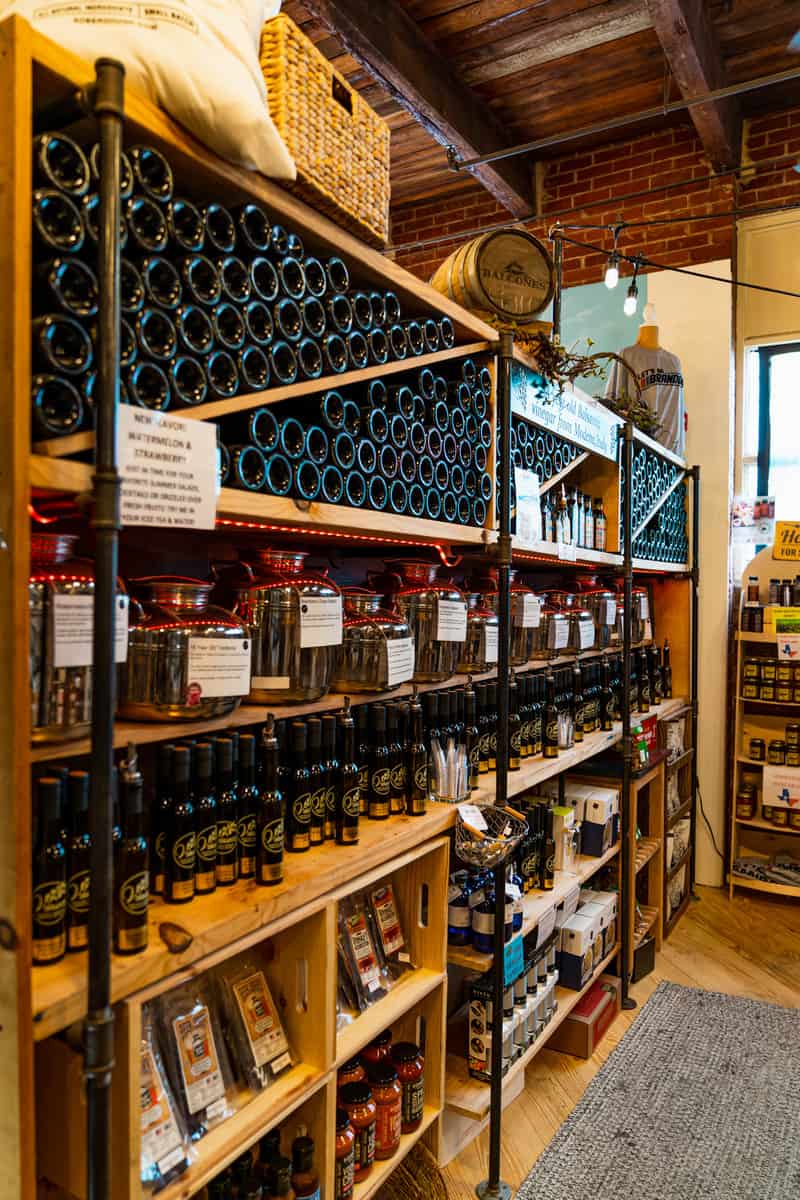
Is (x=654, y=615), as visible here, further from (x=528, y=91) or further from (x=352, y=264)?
(x=352, y=264)

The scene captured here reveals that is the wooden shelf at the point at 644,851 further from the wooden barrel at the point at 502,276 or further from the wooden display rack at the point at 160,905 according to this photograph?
the wooden barrel at the point at 502,276

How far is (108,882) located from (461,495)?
1321mm

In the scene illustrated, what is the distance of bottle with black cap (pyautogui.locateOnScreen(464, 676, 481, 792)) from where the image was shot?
90.7 inches

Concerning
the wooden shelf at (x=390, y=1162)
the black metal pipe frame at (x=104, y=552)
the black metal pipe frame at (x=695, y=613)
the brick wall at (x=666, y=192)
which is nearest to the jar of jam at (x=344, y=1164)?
the wooden shelf at (x=390, y=1162)

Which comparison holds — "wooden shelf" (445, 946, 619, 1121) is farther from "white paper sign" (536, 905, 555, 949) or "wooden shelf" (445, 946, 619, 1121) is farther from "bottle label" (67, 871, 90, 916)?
"bottle label" (67, 871, 90, 916)

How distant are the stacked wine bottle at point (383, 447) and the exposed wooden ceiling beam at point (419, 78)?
6.04 feet

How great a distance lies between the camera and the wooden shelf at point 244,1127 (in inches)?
52.0

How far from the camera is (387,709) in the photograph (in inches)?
77.0

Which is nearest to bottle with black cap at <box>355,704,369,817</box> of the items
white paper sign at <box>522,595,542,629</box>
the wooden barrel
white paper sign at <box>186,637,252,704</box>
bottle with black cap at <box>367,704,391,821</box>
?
bottle with black cap at <box>367,704,391,821</box>

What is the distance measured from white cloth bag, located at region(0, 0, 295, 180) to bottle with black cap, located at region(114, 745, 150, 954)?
936mm

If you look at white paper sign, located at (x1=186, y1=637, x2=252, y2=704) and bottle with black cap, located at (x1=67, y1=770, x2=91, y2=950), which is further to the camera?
white paper sign, located at (x1=186, y1=637, x2=252, y2=704)

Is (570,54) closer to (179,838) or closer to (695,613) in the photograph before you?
(695,613)

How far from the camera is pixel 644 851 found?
372 centimetres

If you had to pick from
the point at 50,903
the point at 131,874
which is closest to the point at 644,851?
the point at 131,874
